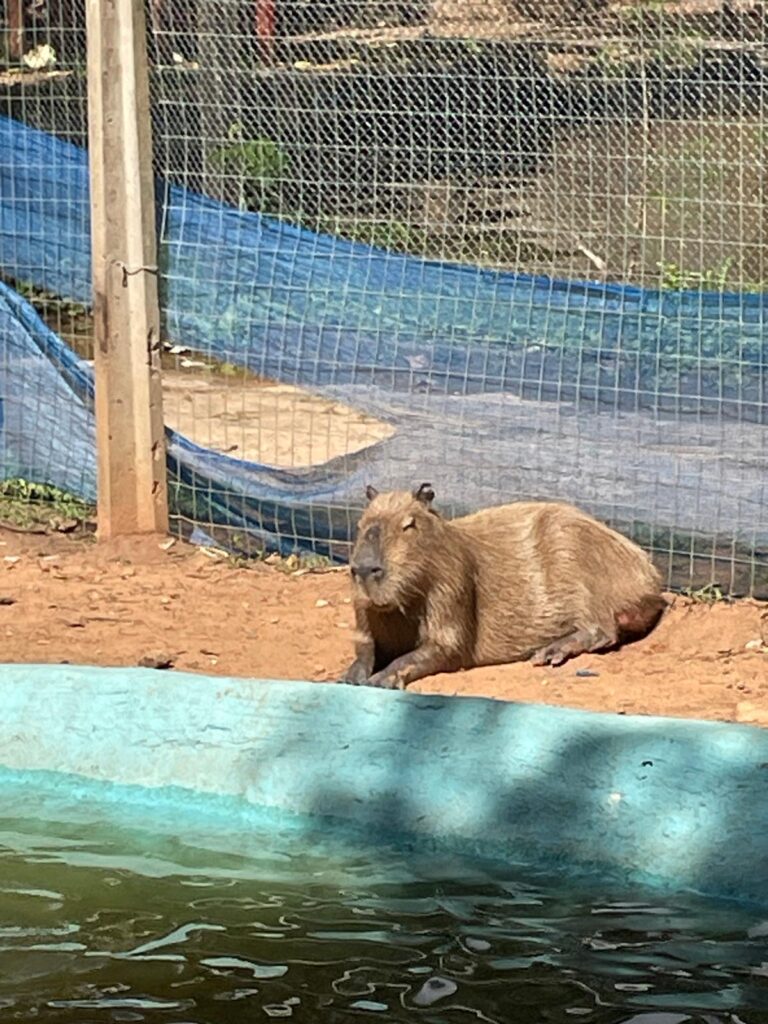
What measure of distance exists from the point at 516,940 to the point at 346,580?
3.02m

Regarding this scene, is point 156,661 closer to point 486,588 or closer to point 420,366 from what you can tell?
point 486,588

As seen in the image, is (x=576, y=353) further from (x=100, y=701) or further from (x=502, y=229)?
(x=100, y=701)

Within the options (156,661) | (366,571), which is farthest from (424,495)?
(156,661)

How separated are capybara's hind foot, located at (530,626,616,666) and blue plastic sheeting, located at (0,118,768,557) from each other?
56cm

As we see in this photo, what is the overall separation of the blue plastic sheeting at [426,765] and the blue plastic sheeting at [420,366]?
205 cm

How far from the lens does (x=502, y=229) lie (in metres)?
7.16

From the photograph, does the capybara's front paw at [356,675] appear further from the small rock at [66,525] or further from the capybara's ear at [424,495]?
the small rock at [66,525]

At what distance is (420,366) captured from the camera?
7184mm

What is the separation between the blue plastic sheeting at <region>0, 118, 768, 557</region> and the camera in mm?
6797

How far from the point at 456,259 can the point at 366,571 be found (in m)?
1.52

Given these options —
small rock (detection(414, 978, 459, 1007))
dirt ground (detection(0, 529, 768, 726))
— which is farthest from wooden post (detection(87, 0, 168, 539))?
small rock (detection(414, 978, 459, 1007))

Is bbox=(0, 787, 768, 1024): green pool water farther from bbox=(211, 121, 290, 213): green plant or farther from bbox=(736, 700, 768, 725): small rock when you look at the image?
bbox=(211, 121, 290, 213): green plant

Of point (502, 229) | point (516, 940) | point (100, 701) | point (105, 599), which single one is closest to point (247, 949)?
point (516, 940)

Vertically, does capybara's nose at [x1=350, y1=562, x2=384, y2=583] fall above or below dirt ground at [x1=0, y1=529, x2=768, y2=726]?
above
